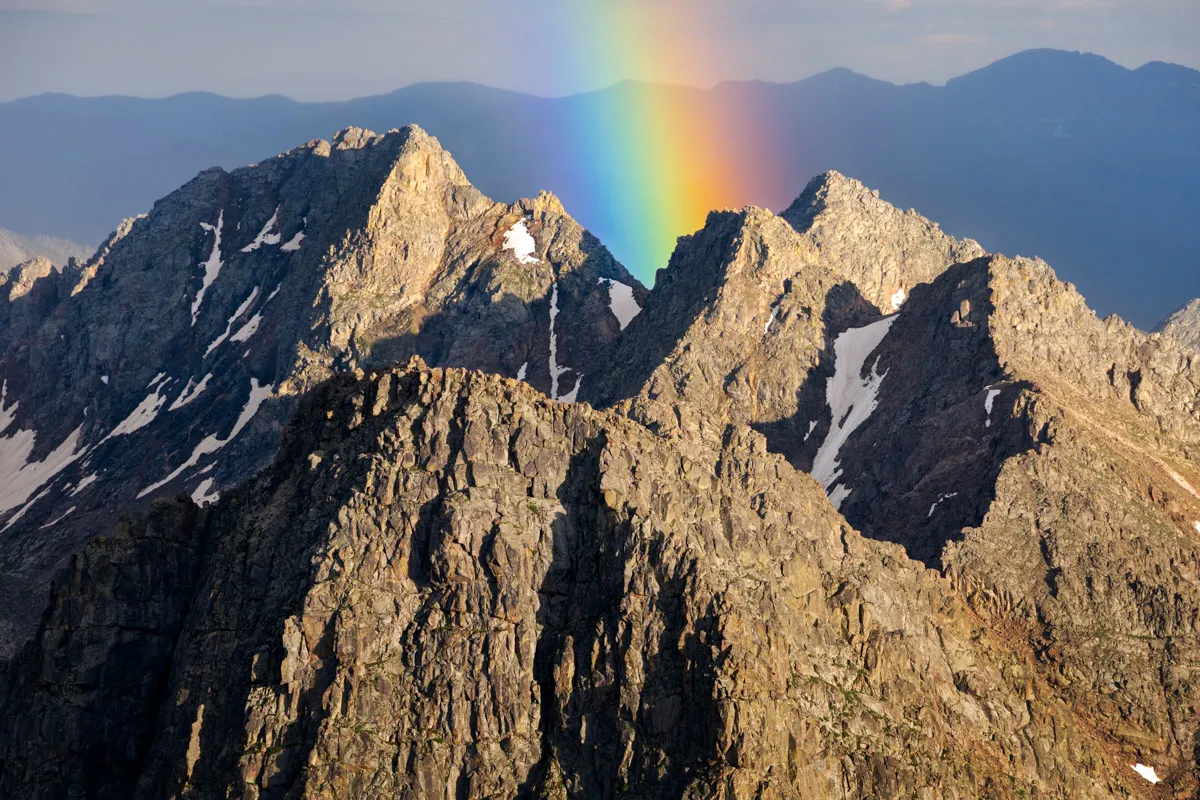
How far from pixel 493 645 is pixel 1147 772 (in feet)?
287

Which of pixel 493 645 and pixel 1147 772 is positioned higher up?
pixel 1147 772

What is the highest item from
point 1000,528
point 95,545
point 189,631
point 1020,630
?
point 1000,528

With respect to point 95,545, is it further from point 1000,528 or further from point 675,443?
point 1000,528

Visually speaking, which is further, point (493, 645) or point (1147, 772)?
point (1147, 772)

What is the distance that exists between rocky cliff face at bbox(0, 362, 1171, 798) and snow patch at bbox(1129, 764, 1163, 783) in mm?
4476

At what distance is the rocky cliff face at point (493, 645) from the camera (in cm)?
12400

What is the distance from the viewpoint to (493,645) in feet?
426

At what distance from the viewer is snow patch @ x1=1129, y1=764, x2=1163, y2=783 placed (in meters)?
166

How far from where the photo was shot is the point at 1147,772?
16762 centimetres

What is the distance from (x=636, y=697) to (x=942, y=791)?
32200 millimetres

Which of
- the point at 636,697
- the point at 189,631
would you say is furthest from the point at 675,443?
the point at 189,631

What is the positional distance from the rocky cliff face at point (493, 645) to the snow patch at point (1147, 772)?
176 inches

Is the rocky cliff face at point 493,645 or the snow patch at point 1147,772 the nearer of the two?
the rocky cliff face at point 493,645

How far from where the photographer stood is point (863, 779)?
128 metres
